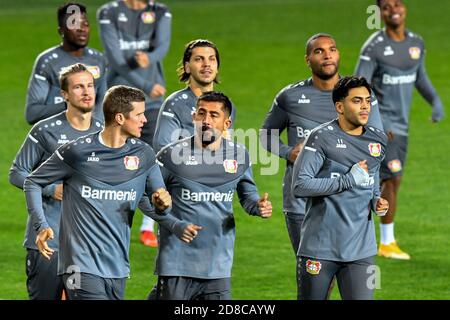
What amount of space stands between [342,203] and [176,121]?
1673mm

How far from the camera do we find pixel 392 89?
14273 millimetres

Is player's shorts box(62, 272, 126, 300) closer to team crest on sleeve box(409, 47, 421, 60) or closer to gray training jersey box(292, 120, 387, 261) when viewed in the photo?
gray training jersey box(292, 120, 387, 261)

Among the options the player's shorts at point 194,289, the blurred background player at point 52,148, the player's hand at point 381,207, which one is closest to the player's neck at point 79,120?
the blurred background player at point 52,148

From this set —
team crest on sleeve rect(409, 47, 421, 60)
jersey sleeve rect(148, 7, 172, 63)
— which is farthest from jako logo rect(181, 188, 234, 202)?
team crest on sleeve rect(409, 47, 421, 60)

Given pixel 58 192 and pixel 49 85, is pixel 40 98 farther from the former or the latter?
pixel 58 192

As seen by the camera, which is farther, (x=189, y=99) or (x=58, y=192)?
(x=189, y=99)

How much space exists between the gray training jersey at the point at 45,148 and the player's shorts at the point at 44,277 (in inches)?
5.3

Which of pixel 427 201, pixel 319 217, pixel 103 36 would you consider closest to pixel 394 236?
pixel 427 201

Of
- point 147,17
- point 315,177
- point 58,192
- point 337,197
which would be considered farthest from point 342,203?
point 147,17

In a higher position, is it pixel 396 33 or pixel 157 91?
pixel 396 33

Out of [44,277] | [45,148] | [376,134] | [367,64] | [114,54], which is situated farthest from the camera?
[114,54]
